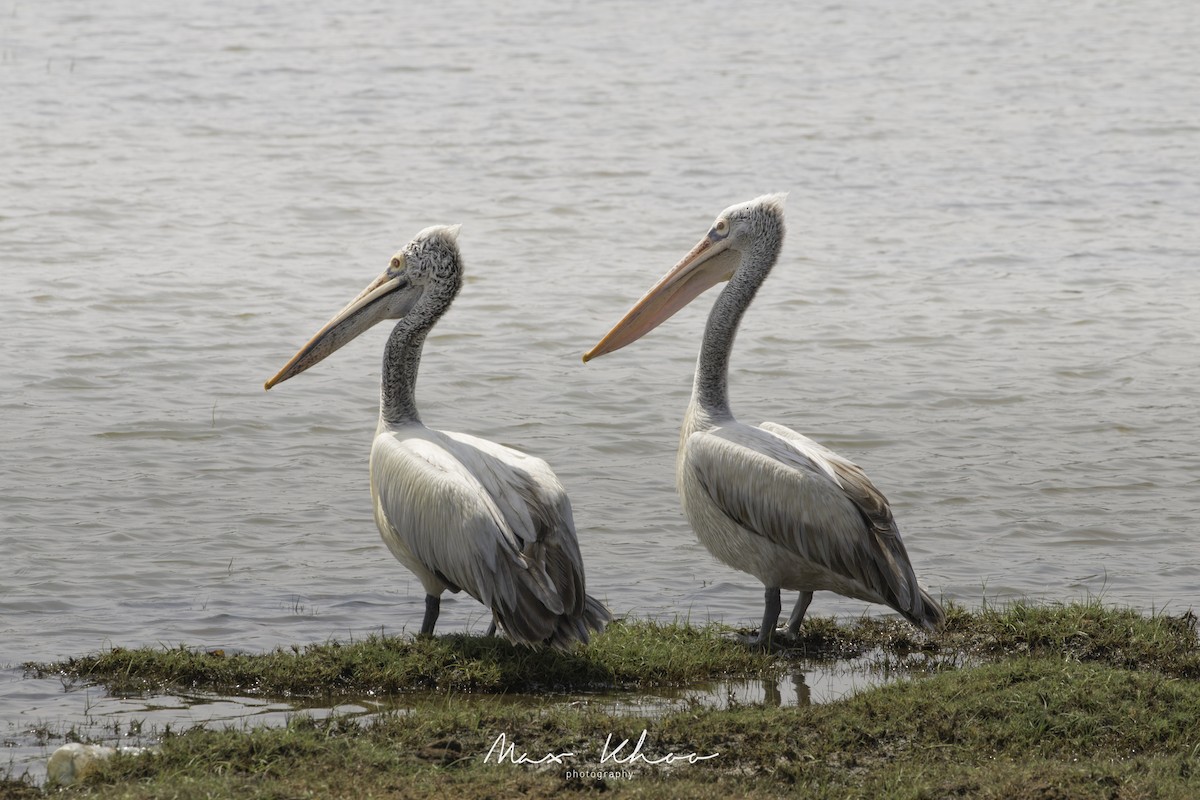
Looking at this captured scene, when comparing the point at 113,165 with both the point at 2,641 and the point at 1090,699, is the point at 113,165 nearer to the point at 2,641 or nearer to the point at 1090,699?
the point at 2,641

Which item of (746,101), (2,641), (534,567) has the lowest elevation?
(2,641)

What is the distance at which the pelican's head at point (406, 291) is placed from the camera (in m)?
6.62

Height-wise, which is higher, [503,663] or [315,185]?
[315,185]

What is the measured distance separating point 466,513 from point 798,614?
4.65ft

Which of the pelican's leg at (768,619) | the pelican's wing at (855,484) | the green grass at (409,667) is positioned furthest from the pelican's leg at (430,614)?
the pelican's wing at (855,484)

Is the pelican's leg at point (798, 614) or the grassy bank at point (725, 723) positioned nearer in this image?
the grassy bank at point (725, 723)

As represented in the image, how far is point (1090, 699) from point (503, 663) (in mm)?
1982

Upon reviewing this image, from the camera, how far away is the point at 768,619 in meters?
6.20

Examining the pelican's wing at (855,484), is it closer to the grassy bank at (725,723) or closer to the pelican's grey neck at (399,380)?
the grassy bank at (725,723)

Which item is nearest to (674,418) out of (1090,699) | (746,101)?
(1090,699)

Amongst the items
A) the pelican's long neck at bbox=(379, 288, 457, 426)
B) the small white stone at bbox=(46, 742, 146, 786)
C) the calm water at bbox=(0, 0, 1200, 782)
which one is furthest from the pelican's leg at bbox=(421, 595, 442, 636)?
the small white stone at bbox=(46, 742, 146, 786)

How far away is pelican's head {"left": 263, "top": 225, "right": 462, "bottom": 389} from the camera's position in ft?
21.7

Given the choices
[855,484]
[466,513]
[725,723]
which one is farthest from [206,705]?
[855,484]

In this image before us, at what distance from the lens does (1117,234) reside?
1490cm
